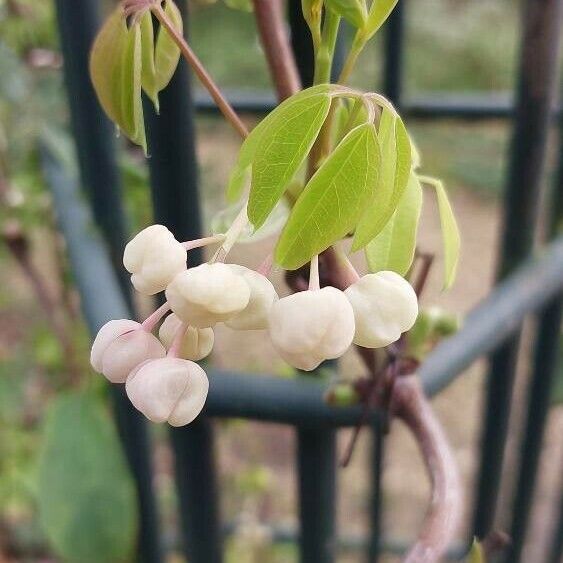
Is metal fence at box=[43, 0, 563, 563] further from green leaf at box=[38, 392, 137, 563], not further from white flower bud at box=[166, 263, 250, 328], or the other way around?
white flower bud at box=[166, 263, 250, 328]

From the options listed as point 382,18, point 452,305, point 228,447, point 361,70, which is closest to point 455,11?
point 361,70

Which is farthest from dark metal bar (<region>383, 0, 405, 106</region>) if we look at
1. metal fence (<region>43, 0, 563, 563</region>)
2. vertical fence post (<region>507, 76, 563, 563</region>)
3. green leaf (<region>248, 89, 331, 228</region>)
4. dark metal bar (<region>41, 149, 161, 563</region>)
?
green leaf (<region>248, 89, 331, 228</region>)

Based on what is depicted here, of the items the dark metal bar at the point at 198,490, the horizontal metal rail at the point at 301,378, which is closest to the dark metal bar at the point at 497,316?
the horizontal metal rail at the point at 301,378

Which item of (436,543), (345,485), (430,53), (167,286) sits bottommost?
(345,485)

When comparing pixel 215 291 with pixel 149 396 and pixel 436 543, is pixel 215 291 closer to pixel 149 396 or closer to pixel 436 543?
pixel 149 396

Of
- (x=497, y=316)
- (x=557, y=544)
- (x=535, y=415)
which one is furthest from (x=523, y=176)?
(x=557, y=544)

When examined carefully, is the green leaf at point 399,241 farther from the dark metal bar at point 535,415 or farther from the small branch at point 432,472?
the dark metal bar at point 535,415

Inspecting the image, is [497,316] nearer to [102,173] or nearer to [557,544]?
[102,173]
